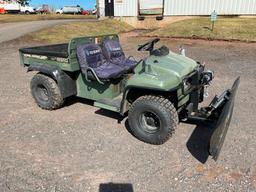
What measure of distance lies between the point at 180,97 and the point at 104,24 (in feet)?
62.3

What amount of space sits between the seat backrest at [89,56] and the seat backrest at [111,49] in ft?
0.55

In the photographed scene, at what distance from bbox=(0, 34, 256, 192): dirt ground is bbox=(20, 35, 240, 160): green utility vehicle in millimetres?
336

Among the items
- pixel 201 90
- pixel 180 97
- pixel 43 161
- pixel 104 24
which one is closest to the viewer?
pixel 43 161

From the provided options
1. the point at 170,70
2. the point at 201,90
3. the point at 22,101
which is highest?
the point at 170,70

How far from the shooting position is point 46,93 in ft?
20.2

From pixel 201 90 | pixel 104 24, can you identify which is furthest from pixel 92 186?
pixel 104 24

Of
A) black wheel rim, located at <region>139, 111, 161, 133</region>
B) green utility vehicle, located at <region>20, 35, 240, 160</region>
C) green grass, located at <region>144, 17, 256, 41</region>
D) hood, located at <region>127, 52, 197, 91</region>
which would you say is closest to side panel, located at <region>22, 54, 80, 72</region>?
green utility vehicle, located at <region>20, 35, 240, 160</region>

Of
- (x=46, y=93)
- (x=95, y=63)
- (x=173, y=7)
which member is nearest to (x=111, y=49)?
(x=95, y=63)

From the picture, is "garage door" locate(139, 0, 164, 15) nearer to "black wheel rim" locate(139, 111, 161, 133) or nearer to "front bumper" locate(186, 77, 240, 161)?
"front bumper" locate(186, 77, 240, 161)

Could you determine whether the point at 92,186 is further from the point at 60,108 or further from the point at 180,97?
the point at 60,108

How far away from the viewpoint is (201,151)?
4.46 m

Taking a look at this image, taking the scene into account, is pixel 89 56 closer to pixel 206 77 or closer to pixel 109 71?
pixel 109 71

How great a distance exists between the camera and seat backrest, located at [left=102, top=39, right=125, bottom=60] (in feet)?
19.9

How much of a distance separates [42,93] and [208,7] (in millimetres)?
17560
